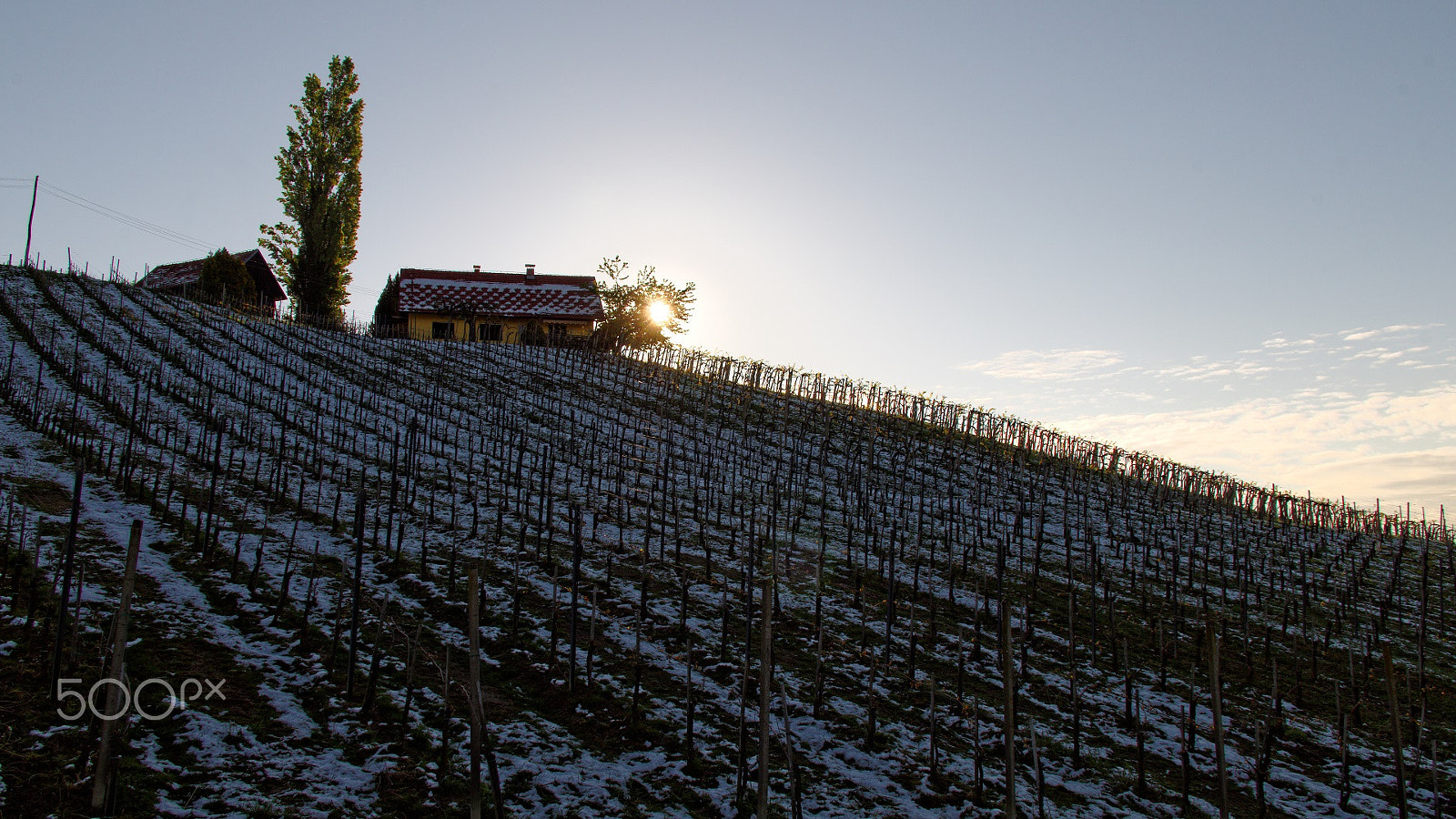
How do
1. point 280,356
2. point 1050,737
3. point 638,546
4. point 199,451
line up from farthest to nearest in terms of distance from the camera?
1. point 280,356
2. point 199,451
3. point 638,546
4. point 1050,737

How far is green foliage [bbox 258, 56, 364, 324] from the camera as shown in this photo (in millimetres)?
39156

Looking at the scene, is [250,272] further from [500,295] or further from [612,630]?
[612,630]

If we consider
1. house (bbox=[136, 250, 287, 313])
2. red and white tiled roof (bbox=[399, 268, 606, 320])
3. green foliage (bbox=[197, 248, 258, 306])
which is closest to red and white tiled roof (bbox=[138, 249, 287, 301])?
house (bbox=[136, 250, 287, 313])

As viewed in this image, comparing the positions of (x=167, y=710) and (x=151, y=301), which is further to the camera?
(x=151, y=301)

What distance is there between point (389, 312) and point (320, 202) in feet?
30.0

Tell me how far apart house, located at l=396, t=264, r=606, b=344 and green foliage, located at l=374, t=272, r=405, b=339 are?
75 centimetres

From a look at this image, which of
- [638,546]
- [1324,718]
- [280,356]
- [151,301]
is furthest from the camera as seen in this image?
[151,301]

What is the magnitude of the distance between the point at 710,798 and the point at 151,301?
36.5m

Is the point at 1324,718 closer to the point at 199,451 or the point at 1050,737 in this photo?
the point at 1050,737

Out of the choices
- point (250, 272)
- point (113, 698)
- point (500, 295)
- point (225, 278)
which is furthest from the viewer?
point (500, 295)

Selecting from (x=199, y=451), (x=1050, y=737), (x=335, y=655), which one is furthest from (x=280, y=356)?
(x=1050, y=737)

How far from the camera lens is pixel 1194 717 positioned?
10.8 m

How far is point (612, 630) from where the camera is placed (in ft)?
38.1

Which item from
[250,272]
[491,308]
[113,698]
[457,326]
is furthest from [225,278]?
[113,698]
